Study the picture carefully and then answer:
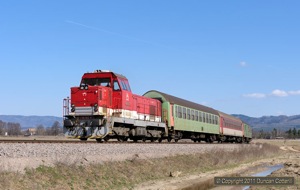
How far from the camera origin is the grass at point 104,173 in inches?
550

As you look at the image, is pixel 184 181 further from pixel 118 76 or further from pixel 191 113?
pixel 191 113

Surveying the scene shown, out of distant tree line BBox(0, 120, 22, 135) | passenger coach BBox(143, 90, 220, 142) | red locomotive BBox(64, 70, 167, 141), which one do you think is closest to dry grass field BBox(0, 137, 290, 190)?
red locomotive BBox(64, 70, 167, 141)

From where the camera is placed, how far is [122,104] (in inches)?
1043

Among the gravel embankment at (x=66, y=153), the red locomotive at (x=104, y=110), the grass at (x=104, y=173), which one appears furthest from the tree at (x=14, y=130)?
the gravel embankment at (x=66, y=153)

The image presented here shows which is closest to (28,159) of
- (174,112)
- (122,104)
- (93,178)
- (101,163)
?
(93,178)

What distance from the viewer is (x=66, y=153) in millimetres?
17531

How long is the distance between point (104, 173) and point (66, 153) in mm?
2058

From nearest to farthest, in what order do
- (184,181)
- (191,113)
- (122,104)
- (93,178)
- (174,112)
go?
1. (93,178)
2. (184,181)
3. (122,104)
4. (174,112)
5. (191,113)

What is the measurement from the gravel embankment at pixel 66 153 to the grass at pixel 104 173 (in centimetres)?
29

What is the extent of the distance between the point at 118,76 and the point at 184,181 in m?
9.02

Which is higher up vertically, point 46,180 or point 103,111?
point 103,111

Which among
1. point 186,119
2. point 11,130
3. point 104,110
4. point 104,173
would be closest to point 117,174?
point 104,173

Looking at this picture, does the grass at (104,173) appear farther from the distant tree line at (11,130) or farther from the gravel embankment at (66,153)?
the distant tree line at (11,130)

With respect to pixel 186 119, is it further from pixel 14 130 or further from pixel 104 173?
pixel 14 130
